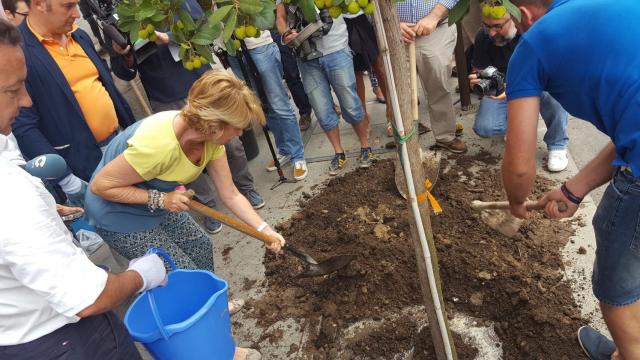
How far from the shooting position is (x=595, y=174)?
1.81 meters

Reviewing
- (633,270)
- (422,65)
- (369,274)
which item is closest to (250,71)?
(422,65)

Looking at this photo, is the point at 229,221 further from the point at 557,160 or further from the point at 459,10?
the point at 557,160

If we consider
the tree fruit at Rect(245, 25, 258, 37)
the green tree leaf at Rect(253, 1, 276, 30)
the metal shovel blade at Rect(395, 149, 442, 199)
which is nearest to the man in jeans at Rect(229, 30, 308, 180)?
the metal shovel blade at Rect(395, 149, 442, 199)

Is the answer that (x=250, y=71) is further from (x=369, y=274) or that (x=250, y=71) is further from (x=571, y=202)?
(x=571, y=202)

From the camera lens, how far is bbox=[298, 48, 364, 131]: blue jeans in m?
3.62

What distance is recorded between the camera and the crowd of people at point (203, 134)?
4.32ft

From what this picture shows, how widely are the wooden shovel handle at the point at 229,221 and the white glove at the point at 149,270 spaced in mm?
483

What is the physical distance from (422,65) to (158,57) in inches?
83.3

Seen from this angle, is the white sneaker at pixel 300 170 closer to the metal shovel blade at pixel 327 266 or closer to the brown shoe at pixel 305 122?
the brown shoe at pixel 305 122

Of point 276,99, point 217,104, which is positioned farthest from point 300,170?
point 217,104

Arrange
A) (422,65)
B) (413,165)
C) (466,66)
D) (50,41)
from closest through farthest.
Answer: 1. (413,165)
2. (50,41)
3. (422,65)
4. (466,66)

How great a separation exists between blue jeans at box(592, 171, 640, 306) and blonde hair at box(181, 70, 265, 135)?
5.08 ft

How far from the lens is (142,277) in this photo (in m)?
1.70

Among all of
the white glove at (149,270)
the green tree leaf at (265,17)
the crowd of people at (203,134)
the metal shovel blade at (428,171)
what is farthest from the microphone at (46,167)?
the metal shovel blade at (428,171)
